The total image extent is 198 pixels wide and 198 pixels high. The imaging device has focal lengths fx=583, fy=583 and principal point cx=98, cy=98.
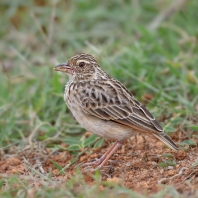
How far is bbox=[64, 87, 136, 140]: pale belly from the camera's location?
7031 millimetres

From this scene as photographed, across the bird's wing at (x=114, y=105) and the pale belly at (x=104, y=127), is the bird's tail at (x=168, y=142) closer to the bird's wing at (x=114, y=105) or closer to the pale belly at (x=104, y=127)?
the bird's wing at (x=114, y=105)

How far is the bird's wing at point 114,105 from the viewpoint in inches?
278

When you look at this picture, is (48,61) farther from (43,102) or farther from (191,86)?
(191,86)

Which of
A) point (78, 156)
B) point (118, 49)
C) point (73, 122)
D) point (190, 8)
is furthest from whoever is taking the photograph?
point (190, 8)

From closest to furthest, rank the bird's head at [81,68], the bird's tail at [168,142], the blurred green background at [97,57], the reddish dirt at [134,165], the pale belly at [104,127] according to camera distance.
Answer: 1. the reddish dirt at [134,165]
2. the bird's tail at [168,142]
3. the pale belly at [104,127]
4. the bird's head at [81,68]
5. the blurred green background at [97,57]

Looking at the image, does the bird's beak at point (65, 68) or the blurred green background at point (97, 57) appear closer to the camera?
the bird's beak at point (65, 68)

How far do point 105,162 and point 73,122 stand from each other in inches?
65.5

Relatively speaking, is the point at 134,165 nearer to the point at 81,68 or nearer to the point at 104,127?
the point at 104,127

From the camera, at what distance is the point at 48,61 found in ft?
35.9

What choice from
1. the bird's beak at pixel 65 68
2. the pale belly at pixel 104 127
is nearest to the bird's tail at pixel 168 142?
the pale belly at pixel 104 127

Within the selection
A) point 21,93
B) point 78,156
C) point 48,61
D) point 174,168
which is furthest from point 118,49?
point 174,168

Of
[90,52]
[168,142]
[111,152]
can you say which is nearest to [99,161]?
[111,152]

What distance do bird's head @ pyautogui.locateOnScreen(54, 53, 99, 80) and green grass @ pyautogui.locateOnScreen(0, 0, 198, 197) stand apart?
2.89 ft

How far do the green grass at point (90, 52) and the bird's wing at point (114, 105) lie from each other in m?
0.62
